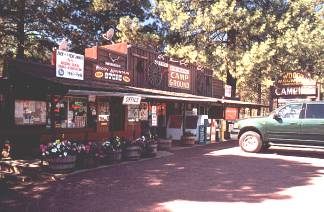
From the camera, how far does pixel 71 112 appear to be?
42.2 ft

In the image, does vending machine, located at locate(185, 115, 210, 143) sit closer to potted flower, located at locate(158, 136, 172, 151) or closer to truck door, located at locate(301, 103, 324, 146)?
potted flower, located at locate(158, 136, 172, 151)

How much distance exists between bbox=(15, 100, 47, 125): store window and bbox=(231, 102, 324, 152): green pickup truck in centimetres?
752

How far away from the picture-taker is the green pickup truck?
1283 cm

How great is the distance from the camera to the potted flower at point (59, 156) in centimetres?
930

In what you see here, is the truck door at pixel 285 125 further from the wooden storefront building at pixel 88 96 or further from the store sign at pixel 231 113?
the store sign at pixel 231 113

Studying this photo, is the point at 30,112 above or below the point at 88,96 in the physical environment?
below

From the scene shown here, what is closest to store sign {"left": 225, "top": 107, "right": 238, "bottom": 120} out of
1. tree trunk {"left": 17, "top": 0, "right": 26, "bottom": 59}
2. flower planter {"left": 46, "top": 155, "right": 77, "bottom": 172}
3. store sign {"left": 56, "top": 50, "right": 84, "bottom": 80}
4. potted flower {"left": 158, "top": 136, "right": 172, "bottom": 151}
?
potted flower {"left": 158, "top": 136, "right": 172, "bottom": 151}

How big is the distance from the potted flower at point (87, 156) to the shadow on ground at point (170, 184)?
54 cm

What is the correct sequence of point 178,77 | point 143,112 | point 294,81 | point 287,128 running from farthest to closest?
point 294,81 → point 178,77 → point 143,112 → point 287,128

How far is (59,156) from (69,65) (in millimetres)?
4423

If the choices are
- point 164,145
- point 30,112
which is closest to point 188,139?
point 164,145

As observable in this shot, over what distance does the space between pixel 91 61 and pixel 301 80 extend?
1000 inches

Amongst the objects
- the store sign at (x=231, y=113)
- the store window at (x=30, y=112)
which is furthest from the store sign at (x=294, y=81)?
the store window at (x=30, y=112)

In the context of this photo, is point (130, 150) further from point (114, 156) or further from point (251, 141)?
point (251, 141)
